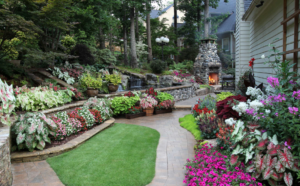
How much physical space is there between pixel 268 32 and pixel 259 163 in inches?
163

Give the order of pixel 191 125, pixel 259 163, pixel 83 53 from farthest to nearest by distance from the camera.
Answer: pixel 83 53, pixel 191 125, pixel 259 163

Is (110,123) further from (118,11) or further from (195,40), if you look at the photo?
(195,40)

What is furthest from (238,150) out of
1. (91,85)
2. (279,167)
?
(91,85)

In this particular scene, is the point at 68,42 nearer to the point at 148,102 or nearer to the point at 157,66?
the point at 148,102

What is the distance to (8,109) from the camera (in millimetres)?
3744

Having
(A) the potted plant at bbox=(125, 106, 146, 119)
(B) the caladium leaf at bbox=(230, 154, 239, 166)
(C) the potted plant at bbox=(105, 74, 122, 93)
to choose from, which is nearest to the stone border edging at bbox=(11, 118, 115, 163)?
(A) the potted plant at bbox=(125, 106, 146, 119)

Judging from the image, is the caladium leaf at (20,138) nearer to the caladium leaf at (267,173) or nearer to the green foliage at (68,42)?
the caladium leaf at (267,173)

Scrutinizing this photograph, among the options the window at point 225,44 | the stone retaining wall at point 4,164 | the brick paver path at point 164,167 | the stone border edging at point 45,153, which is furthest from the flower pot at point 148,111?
the window at point 225,44

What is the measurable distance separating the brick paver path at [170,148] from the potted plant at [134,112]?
0.24 meters

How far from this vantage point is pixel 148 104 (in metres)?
8.01

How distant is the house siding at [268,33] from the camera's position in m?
4.11

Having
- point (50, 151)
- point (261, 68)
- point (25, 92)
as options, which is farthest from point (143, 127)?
point (261, 68)

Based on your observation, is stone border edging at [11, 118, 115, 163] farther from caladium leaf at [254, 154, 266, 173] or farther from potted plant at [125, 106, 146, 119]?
caladium leaf at [254, 154, 266, 173]

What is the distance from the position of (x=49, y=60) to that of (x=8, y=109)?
588cm
